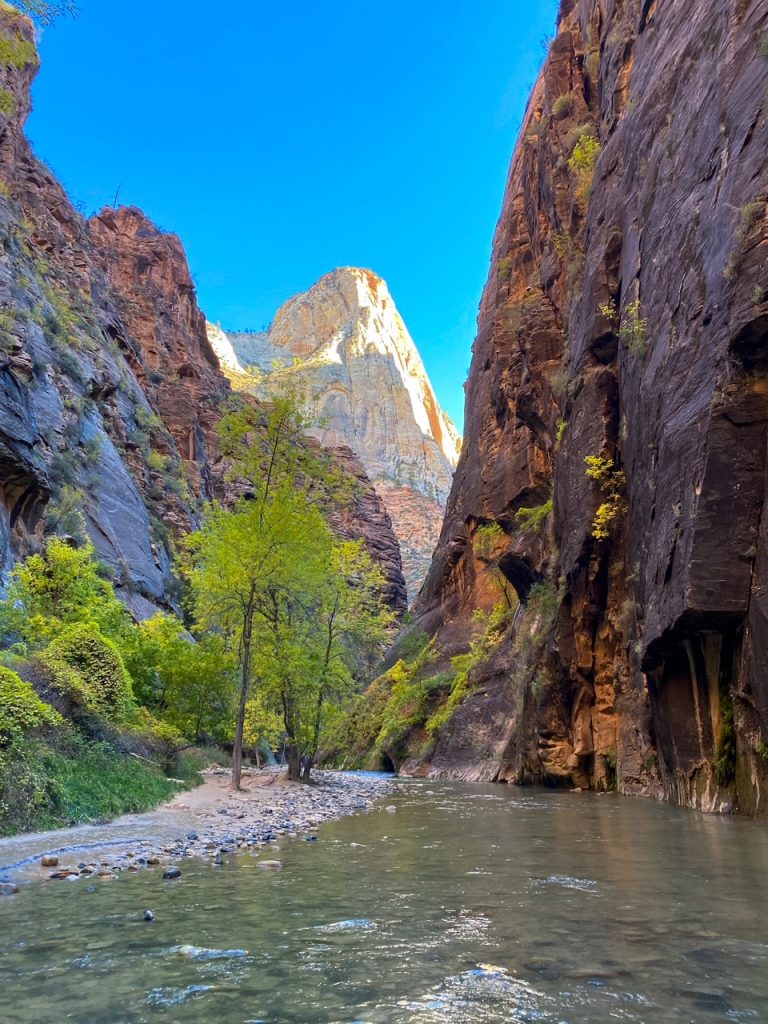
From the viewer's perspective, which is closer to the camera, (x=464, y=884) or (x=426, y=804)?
(x=464, y=884)

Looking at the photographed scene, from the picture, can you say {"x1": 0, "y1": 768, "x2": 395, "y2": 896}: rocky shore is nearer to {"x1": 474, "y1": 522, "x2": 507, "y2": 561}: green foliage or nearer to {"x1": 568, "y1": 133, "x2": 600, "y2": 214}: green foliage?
{"x1": 474, "y1": 522, "x2": 507, "y2": 561}: green foliage

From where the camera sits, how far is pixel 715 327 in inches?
504

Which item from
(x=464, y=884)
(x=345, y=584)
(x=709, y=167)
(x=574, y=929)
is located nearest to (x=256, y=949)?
(x=574, y=929)

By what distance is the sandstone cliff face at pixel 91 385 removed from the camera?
2447 cm

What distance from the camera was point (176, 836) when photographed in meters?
9.92

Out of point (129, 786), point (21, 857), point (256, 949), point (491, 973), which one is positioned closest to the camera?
point (491, 973)

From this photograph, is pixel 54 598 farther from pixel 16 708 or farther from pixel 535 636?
pixel 535 636

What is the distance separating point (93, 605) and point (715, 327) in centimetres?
1898

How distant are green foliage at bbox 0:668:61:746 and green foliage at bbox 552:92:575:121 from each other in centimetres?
3576

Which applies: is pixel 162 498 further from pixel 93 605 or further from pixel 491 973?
pixel 491 973

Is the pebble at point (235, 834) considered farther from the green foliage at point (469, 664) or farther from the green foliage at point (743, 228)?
the green foliage at point (469, 664)

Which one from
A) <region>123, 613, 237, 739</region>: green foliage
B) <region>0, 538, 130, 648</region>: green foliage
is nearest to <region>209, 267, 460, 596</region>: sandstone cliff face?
<region>123, 613, 237, 739</region>: green foliage

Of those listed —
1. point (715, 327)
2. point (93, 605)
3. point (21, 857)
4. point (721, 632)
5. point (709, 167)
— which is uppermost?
point (709, 167)

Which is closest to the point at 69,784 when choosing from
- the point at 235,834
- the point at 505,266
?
the point at 235,834
